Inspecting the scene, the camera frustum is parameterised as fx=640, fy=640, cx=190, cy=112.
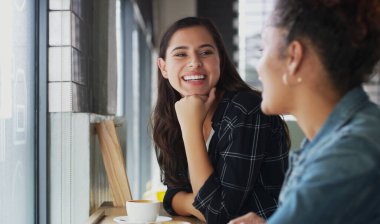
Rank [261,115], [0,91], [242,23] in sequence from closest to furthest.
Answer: [0,91]
[261,115]
[242,23]

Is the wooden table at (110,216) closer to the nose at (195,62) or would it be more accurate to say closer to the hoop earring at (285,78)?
the nose at (195,62)

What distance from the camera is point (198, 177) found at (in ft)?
5.41

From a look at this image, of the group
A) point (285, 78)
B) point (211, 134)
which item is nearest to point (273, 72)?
point (285, 78)

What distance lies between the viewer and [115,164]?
6.62 feet

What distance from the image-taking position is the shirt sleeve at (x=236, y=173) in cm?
160

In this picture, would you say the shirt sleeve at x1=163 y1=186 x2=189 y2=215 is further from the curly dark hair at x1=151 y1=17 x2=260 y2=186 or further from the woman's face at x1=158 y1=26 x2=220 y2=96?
the woman's face at x1=158 y1=26 x2=220 y2=96

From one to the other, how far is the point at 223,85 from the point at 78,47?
18.6 inches

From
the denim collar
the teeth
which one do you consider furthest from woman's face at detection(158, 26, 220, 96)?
the denim collar

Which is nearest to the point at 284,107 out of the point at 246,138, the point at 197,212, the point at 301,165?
the point at 301,165

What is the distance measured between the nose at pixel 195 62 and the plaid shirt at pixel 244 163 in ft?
0.47

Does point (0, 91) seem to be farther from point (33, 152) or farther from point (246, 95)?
point (246, 95)

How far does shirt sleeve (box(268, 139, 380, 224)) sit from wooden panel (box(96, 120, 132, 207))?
121 cm

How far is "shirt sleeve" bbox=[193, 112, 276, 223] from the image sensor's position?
1603 mm

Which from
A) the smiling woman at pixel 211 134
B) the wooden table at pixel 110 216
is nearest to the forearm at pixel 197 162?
the smiling woman at pixel 211 134
